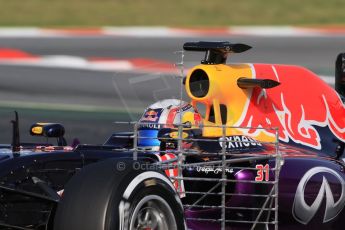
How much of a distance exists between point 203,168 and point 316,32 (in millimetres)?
12602

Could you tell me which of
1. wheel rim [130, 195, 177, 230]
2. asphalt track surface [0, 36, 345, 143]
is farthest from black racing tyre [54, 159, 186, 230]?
asphalt track surface [0, 36, 345, 143]

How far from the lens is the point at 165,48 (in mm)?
16828

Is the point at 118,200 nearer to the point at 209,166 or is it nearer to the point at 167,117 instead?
the point at 209,166

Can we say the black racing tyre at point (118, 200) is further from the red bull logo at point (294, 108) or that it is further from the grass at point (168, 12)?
the grass at point (168, 12)

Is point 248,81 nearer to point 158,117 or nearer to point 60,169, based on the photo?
point 158,117

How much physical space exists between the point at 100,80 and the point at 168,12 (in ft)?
23.8

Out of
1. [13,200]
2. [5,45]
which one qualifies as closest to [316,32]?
[5,45]

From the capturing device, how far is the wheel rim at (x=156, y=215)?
5.21m

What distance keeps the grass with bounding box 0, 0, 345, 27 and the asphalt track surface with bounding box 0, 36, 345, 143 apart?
246 centimetres

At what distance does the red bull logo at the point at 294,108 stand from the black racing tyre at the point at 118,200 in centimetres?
166

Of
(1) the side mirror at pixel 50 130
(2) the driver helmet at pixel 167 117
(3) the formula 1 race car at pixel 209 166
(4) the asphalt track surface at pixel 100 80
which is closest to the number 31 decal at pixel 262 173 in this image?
(3) the formula 1 race car at pixel 209 166

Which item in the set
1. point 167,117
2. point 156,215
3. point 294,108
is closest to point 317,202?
point 294,108

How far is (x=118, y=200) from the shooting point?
4949mm

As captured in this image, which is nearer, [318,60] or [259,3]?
[318,60]
